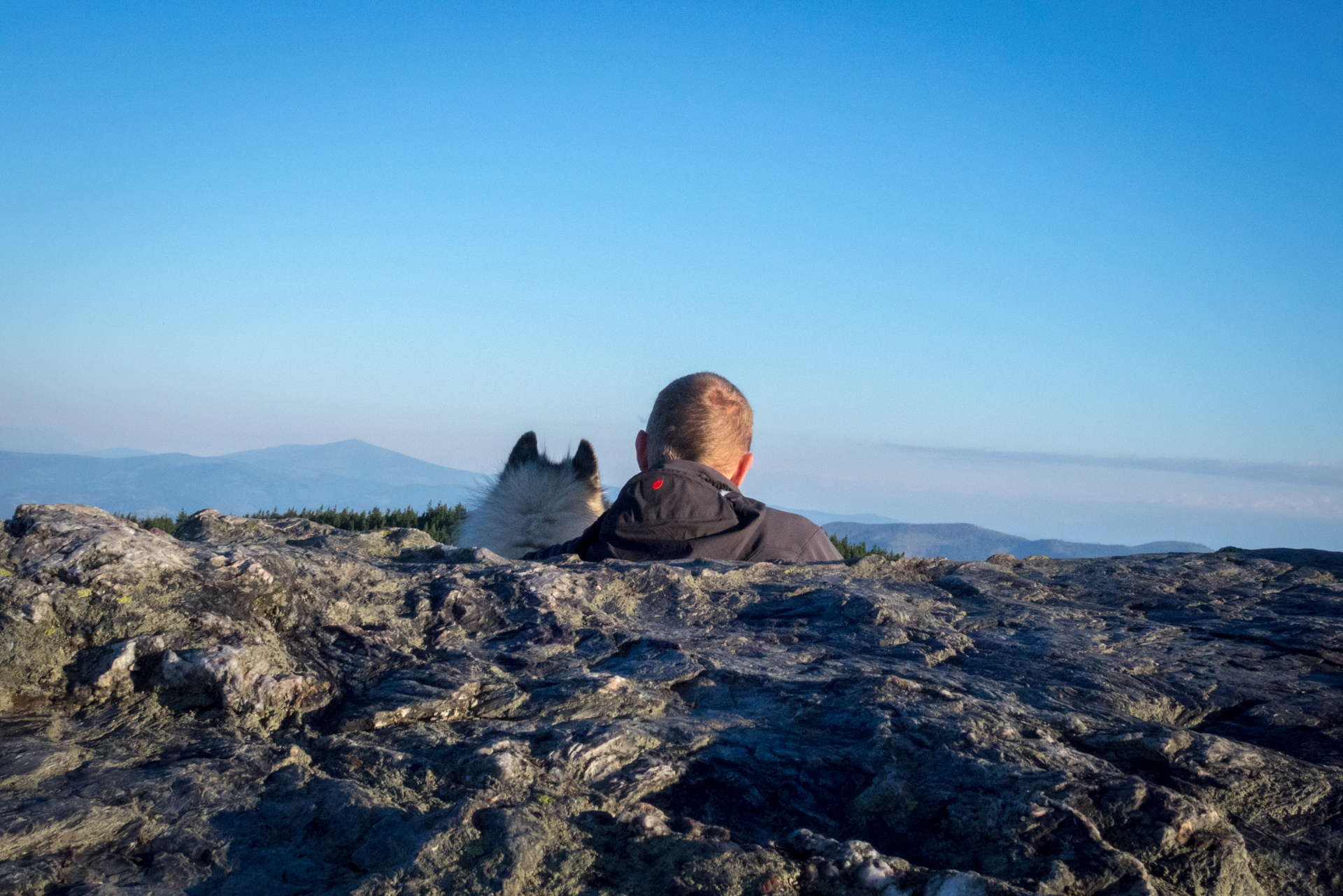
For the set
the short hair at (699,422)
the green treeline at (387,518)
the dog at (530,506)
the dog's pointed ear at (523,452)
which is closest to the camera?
the short hair at (699,422)

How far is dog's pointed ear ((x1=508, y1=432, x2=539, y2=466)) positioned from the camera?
17.3ft

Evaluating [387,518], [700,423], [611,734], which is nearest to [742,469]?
[700,423]

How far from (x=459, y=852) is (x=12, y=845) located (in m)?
0.68

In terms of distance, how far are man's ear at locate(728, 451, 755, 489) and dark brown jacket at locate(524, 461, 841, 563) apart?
72cm

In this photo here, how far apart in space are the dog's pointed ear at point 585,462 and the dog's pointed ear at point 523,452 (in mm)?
276

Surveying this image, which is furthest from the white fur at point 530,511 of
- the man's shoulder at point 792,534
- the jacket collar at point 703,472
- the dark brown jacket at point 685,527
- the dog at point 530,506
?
the man's shoulder at point 792,534

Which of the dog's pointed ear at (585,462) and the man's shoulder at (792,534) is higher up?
the dog's pointed ear at (585,462)

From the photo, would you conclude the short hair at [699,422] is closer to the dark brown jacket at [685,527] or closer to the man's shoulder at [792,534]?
the dark brown jacket at [685,527]

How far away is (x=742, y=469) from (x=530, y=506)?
1.33m

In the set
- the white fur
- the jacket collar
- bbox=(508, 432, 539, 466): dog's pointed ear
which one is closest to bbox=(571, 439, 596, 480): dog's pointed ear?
the white fur

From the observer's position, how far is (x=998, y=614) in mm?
2619

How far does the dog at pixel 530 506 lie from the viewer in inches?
192

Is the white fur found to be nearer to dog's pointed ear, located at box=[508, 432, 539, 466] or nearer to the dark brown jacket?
dog's pointed ear, located at box=[508, 432, 539, 466]

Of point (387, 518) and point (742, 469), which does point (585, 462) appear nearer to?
point (742, 469)
